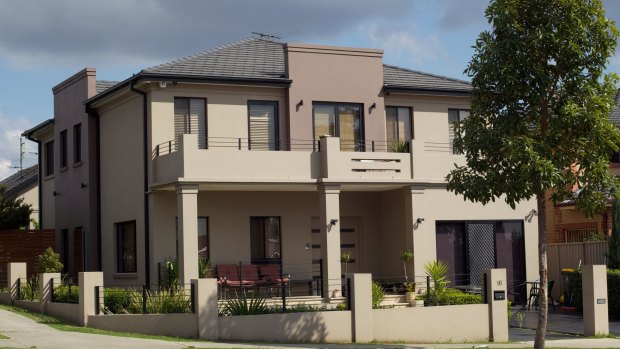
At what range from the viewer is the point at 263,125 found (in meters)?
28.5

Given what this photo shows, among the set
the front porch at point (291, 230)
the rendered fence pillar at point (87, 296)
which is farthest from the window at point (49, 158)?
the rendered fence pillar at point (87, 296)

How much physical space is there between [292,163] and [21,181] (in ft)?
93.6

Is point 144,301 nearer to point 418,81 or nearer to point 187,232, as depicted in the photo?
point 187,232

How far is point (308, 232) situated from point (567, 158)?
38.2 feet

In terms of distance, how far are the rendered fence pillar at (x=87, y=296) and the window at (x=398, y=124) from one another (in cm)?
1077

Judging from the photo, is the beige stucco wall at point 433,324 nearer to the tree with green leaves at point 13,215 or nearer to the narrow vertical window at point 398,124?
the narrow vertical window at point 398,124

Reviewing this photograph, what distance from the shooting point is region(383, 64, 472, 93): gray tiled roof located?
99.0 feet

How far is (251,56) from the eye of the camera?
30.2 metres

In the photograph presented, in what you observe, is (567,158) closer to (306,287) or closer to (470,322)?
(470,322)

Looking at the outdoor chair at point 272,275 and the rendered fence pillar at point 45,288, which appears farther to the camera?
the outdoor chair at point 272,275

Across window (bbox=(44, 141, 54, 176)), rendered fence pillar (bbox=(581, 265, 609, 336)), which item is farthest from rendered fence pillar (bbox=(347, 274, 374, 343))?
window (bbox=(44, 141, 54, 176))

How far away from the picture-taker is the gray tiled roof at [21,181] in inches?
1887

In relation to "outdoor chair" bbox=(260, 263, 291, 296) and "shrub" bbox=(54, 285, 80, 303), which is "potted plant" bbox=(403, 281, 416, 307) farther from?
"shrub" bbox=(54, 285, 80, 303)

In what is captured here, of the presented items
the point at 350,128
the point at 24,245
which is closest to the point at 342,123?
the point at 350,128
